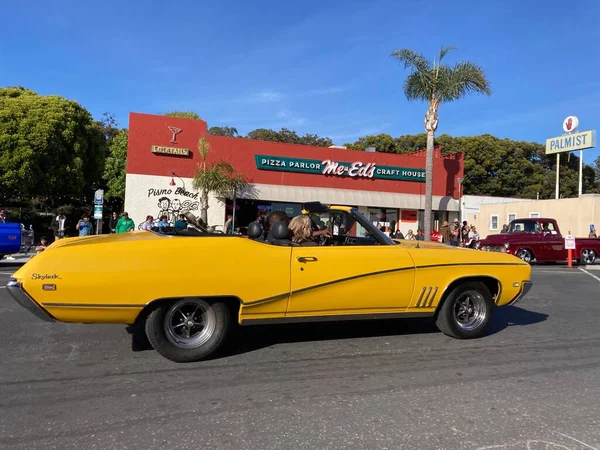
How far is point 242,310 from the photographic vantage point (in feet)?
14.8

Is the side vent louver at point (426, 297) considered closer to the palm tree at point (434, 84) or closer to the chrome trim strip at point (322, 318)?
the chrome trim strip at point (322, 318)

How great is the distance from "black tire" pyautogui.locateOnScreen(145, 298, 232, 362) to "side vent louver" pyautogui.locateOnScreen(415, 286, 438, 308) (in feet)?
6.77

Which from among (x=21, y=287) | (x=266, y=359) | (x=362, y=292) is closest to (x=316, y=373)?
(x=266, y=359)

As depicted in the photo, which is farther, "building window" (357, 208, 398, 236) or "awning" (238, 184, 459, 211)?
"building window" (357, 208, 398, 236)

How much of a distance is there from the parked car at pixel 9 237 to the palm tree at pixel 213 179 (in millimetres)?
Answer: 10094

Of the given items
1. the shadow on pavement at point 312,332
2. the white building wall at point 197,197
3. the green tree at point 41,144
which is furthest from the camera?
the green tree at point 41,144

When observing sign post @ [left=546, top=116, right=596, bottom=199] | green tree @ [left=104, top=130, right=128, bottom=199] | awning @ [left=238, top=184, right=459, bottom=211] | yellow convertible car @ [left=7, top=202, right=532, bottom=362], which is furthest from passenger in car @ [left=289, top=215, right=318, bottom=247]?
sign post @ [left=546, top=116, right=596, bottom=199]

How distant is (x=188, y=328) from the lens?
4512 mm

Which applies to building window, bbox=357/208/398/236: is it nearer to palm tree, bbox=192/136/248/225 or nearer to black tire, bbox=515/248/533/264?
palm tree, bbox=192/136/248/225

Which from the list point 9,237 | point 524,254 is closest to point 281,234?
point 9,237

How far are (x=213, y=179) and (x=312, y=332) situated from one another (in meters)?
16.7

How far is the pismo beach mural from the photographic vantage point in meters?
22.4

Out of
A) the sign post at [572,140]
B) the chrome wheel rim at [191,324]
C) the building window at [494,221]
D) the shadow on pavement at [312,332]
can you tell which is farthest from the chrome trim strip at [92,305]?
the sign post at [572,140]

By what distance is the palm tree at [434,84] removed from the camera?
2230cm
